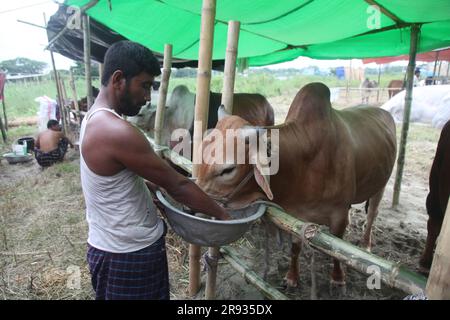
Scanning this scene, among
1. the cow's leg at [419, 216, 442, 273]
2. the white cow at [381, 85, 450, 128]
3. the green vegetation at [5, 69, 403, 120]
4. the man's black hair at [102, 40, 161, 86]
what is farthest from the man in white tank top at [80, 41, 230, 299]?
the white cow at [381, 85, 450, 128]

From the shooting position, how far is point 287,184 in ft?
8.34

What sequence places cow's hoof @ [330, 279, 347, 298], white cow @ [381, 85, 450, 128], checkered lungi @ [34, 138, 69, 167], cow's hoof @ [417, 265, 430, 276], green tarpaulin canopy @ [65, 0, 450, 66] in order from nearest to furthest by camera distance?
cow's hoof @ [330, 279, 347, 298]
cow's hoof @ [417, 265, 430, 276]
green tarpaulin canopy @ [65, 0, 450, 66]
checkered lungi @ [34, 138, 69, 167]
white cow @ [381, 85, 450, 128]

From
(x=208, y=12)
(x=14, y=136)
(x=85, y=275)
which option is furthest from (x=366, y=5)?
(x=14, y=136)

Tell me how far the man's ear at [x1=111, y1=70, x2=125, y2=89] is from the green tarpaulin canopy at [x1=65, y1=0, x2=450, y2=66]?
2.45m

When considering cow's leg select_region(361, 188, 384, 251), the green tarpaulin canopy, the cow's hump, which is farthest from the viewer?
cow's leg select_region(361, 188, 384, 251)

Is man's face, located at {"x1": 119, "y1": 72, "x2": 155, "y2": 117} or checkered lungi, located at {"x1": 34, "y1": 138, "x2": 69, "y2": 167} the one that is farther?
checkered lungi, located at {"x1": 34, "y1": 138, "x2": 69, "y2": 167}

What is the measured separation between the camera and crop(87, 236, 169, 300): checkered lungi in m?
1.77

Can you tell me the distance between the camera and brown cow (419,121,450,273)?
2947 mm

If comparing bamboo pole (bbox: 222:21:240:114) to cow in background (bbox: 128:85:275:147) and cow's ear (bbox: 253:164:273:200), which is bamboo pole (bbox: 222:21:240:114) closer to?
cow's ear (bbox: 253:164:273:200)

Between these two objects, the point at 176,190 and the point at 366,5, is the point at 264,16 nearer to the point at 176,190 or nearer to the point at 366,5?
the point at 366,5

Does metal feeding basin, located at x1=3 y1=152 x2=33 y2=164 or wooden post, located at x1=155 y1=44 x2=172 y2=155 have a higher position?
wooden post, located at x1=155 y1=44 x2=172 y2=155

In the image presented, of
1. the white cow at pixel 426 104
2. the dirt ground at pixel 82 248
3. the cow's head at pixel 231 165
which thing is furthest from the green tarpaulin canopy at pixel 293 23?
the white cow at pixel 426 104

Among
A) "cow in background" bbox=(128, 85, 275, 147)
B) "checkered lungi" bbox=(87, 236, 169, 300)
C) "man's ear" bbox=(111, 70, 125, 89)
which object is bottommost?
"checkered lungi" bbox=(87, 236, 169, 300)

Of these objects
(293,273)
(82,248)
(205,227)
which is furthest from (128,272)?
(82,248)
